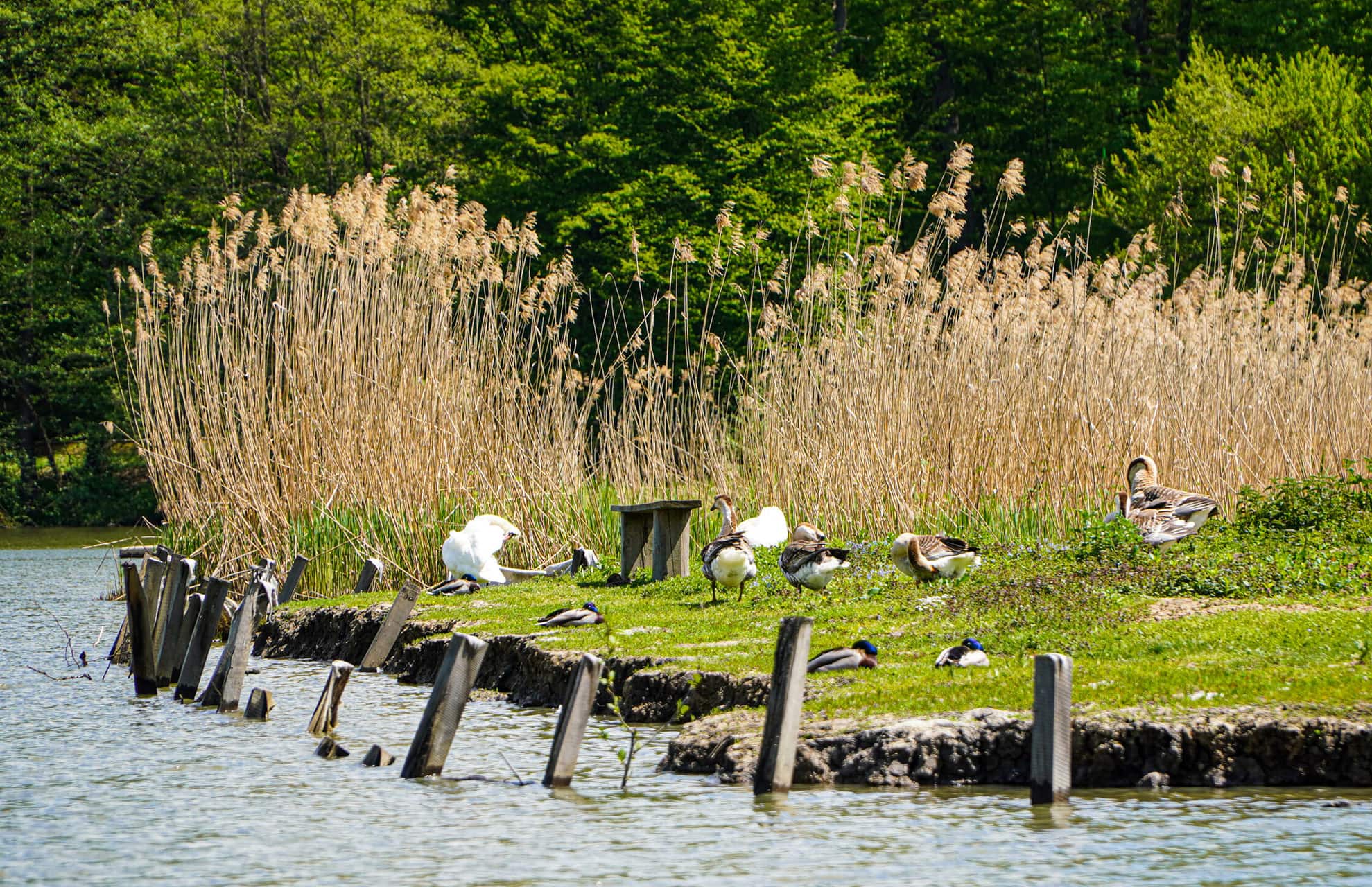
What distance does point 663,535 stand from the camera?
45.6 ft

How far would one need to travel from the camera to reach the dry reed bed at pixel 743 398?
1404 cm

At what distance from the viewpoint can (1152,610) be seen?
10094 millimetres

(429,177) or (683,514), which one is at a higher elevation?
(429,177)

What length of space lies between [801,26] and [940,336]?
2366 centimetres

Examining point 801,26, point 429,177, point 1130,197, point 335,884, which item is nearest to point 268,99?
point 429,177

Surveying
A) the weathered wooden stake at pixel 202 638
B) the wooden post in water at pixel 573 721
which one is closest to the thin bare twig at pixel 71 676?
the weathered wooden stake at pixel 202 638

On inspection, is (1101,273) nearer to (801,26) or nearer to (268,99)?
(801,26)

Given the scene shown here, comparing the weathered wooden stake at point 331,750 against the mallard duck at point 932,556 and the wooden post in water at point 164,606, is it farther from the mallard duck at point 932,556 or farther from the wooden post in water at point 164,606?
the mallard duck at point 932,556

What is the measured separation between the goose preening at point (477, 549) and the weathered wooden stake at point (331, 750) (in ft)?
17.8

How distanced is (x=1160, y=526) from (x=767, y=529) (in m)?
3.24

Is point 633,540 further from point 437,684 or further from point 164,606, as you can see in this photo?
point 437,684

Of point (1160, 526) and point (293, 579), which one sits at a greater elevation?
point (1160, 526)

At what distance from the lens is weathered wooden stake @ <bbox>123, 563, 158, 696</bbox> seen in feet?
35.9

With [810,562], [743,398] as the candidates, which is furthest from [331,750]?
[743,398]
